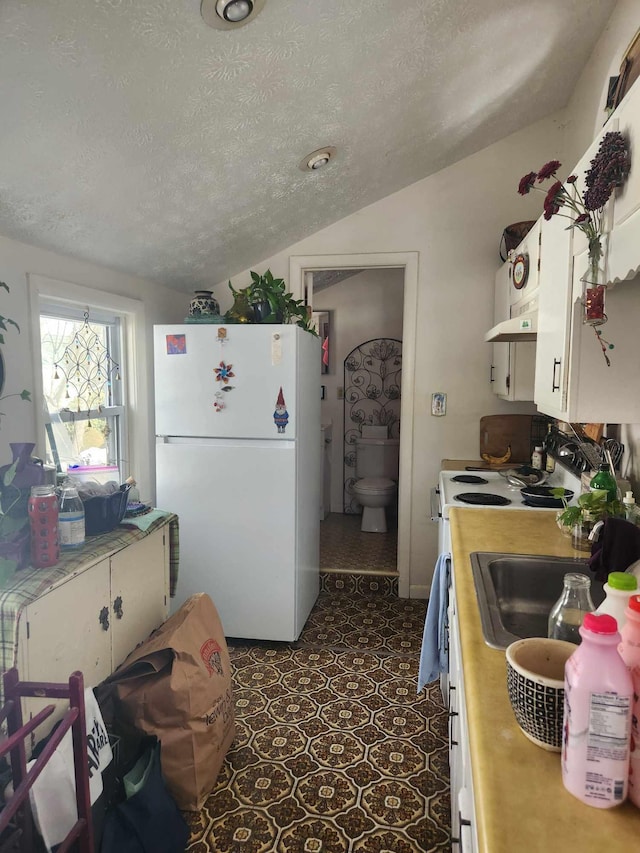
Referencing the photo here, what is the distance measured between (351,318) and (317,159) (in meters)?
2.54

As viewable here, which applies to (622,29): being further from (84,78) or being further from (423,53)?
(84,78)

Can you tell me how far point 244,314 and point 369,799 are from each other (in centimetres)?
217

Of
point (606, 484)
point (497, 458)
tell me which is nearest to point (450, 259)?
point (497, 458)

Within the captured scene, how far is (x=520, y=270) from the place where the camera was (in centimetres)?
242

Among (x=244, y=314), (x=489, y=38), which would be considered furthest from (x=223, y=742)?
(x=489, y=38)

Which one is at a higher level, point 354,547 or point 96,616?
point 96,616

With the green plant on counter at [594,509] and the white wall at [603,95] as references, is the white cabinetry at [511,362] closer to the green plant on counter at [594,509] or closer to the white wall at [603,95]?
the white wall at [603,95]

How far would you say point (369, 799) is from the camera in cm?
184

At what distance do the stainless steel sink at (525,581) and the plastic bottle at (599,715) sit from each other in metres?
0.78

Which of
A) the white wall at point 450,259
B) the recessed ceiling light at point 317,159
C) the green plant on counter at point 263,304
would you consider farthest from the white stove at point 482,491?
the recessed ceiling light at point 317,159

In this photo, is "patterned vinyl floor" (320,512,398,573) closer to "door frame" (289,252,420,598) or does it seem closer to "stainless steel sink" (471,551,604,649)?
"door frame" (289,252,420,598)

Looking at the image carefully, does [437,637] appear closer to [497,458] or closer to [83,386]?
[497,458]

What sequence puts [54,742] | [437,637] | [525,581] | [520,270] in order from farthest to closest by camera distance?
[520,270] < [437,637] < [525,581] < [54,742]

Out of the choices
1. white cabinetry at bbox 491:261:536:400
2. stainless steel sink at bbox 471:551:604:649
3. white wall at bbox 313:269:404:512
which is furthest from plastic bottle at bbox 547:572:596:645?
white wall at bbox 313:269:404:512
